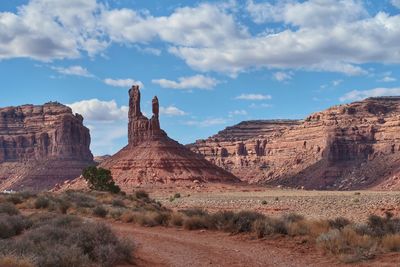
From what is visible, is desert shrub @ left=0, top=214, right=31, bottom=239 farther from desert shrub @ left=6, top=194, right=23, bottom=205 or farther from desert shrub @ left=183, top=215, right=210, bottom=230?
desert shrub @ left=6, top=194, right=23, bottom=205

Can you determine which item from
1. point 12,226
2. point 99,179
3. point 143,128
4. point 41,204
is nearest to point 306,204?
point 41,204

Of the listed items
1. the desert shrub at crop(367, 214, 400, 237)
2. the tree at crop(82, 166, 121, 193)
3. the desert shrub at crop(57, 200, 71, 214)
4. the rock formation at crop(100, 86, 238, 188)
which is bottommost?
the desert shrub at crop(367, 214, 400, 237)

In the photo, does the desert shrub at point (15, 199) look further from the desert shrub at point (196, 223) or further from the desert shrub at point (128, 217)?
the desert shrub at point (196, 223)

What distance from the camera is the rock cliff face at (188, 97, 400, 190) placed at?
112 metres

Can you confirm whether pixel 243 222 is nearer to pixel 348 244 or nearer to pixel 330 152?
pixel 348 244

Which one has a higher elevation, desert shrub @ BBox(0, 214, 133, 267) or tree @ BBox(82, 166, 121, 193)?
tree @ BBox(82, 166, 121, 193)

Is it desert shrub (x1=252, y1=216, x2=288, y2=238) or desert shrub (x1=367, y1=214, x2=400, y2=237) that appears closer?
desert shrub (x1=367, y1=214, x2=400, y2=237)

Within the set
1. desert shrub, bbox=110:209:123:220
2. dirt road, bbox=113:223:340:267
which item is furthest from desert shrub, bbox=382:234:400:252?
desert shrub, bbox=110:209:123:220

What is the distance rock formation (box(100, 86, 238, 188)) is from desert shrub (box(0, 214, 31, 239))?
2976 inches

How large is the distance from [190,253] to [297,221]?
16.7 feet

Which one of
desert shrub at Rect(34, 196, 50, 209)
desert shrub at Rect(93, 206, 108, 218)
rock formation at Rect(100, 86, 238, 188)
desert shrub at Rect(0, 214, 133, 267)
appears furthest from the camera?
rock formation at Rect(100, 86, 238, 188)

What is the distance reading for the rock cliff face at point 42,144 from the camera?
128125 millimetres

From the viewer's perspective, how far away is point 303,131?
452ft

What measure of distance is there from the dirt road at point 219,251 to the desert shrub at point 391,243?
57.9 inches
